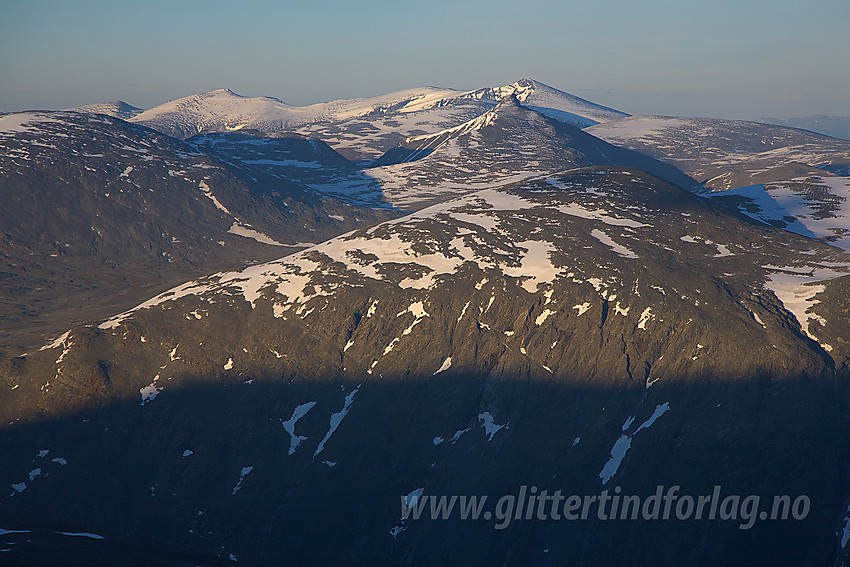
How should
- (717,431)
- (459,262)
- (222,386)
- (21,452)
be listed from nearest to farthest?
1. (717,431)
2. (21,452)
3. (222,386)
4. (459,262)

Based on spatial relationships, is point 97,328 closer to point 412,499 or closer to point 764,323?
point 412,499

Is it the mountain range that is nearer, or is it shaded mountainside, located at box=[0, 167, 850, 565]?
the mountain range

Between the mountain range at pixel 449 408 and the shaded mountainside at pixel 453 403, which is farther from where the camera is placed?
the shaded mountainside at pixel 453 403

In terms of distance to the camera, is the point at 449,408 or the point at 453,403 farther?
the point at 453,403

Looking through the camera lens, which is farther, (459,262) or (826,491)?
(459,262)

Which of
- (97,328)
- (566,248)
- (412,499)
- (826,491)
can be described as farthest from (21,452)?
(826,491)

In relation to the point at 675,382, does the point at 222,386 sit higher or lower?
lower

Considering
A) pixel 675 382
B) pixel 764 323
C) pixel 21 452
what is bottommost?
pixel 21 452

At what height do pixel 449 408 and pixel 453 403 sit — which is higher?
pixel 453 403
